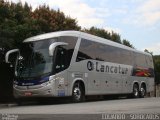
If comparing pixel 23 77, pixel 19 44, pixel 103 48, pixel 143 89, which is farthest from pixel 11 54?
pixel 143 89

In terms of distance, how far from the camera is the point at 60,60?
21.8 metres

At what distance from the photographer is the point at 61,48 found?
2200 centimetres

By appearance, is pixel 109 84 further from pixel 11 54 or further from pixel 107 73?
pixel 11 54

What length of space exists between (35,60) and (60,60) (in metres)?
1.24

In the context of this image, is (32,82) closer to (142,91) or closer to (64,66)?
(64,66)

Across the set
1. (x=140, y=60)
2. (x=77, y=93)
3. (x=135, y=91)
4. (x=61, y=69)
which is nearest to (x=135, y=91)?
(x=135, y=91)

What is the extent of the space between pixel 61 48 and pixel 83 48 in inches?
81.8

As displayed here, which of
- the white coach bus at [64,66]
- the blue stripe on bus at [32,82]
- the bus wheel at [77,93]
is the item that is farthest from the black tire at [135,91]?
the blue stripe on bus at [32,82]

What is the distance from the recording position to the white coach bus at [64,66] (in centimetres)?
2144

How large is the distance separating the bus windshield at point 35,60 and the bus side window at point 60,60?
1.13ft

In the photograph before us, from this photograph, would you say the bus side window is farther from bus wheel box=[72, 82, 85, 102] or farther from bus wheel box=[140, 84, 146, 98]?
bus wheel box=[140, 84, 146, 98]

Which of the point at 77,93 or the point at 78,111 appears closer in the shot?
the point at 78,111

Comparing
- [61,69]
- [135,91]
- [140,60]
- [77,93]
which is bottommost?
[77,93]

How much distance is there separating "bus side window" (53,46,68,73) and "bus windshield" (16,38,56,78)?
35cm
